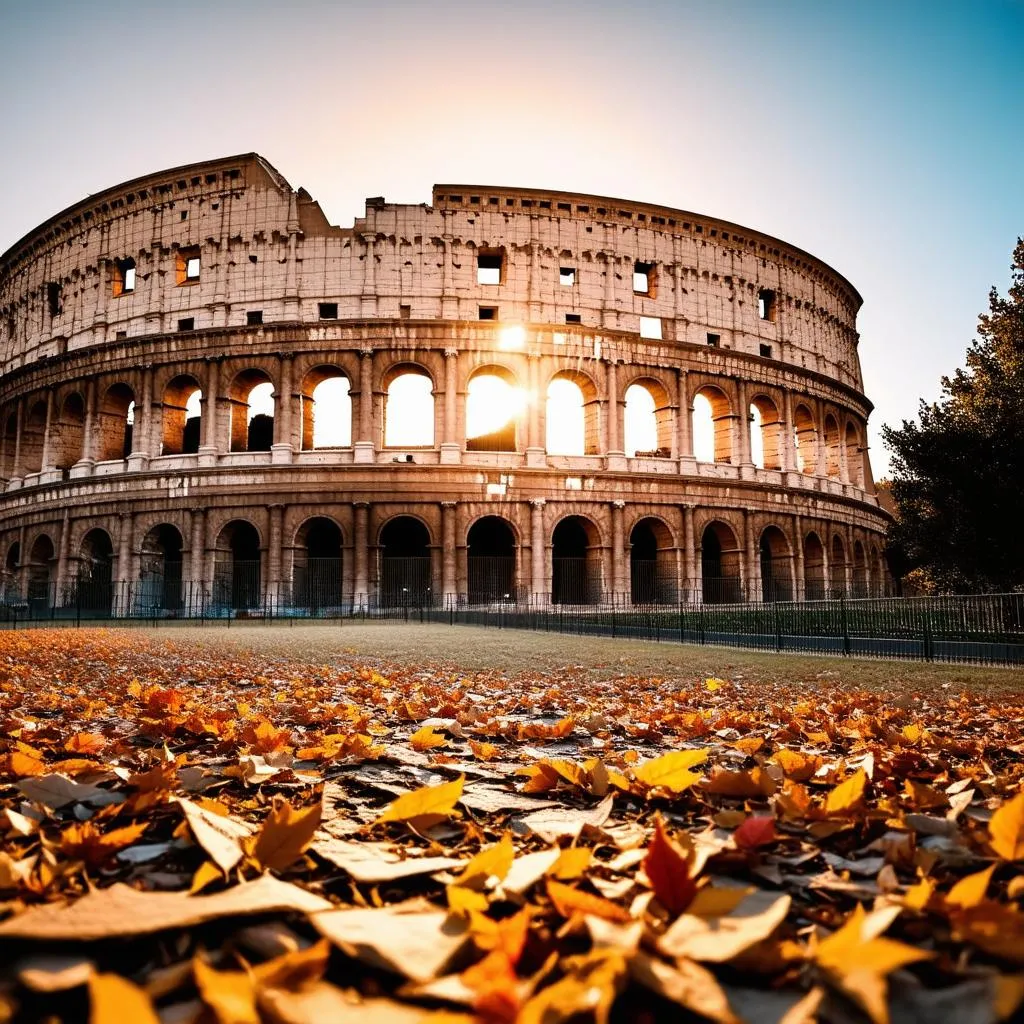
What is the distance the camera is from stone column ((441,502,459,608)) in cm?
2292

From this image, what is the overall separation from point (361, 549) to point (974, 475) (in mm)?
16853

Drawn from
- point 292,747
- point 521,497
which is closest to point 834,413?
point 521,497

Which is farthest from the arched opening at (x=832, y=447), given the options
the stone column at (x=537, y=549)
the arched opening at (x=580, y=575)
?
the stone column at (x=537, y=549)

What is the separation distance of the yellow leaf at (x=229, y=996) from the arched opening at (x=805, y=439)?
3104cm

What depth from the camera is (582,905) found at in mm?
968

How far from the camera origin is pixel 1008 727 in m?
3.22

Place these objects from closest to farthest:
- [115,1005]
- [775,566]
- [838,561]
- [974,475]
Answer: [115,1005]
[974,475]
[775,566]
[838,561]

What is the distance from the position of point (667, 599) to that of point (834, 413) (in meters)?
12.9

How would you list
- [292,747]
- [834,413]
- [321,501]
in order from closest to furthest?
[292,747], [321,501], [834,413]

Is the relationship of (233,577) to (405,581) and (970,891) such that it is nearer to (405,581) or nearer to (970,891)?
(405,581)

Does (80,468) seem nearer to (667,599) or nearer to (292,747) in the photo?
(667,599)

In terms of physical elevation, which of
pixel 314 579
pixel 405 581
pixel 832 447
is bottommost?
pixel 405 581

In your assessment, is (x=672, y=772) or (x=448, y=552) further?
(x=448, y=552)

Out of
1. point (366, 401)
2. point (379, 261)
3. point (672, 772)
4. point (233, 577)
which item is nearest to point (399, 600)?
point (233, 577)
